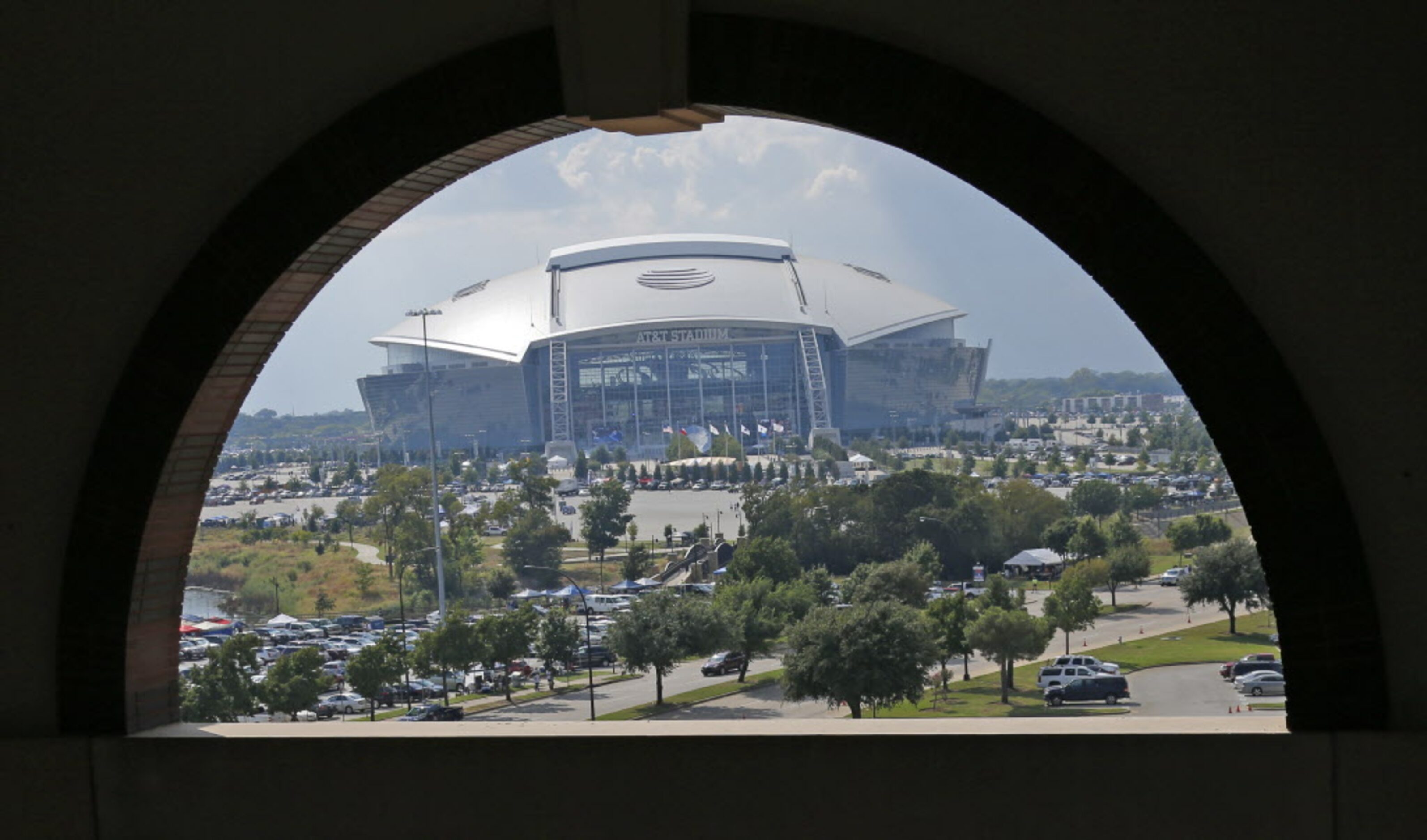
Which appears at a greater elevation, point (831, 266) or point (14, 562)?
point (831, 266)

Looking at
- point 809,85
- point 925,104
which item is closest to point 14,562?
point 809,85

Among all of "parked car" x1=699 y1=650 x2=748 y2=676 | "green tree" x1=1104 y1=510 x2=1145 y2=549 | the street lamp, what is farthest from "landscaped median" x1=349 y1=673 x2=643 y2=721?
"green tree" x1=1104 y1=510 x2=1145 y2=549

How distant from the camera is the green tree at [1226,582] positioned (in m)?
20.3

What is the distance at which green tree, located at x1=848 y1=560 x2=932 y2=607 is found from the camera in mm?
21609

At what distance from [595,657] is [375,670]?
414 cm

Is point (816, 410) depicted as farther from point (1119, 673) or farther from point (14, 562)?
point (14, 562)

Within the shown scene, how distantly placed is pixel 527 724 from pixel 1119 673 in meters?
17.1

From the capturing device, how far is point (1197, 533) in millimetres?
25984

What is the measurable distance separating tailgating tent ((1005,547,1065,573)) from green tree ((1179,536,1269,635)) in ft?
15.6

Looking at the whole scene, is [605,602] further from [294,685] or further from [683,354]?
[683,354]

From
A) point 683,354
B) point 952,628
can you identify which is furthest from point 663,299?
point 952,628

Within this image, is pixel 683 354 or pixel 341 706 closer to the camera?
pixel 341 706

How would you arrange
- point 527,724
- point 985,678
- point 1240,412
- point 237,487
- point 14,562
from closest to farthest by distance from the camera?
1. point 1240,412
2. point 527,724
3. point 14,562
4. point 985,678
5. point 237,487

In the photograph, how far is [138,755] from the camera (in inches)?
117
